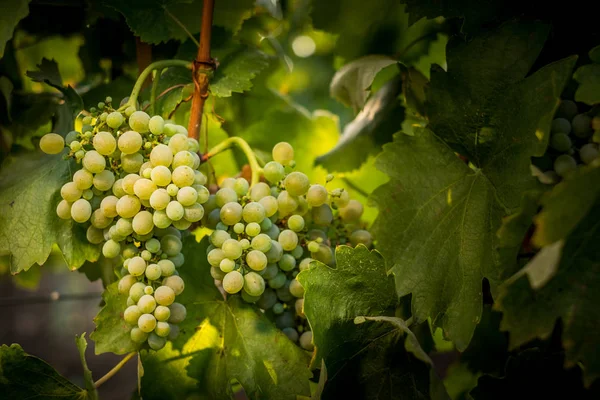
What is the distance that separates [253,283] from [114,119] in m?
0.25

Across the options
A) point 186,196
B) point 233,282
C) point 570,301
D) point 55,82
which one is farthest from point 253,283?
point 55,82

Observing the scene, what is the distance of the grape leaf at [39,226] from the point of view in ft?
2.33

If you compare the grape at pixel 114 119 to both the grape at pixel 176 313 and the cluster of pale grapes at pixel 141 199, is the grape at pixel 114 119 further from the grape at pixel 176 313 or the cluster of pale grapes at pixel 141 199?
the grape at pixel 176 313

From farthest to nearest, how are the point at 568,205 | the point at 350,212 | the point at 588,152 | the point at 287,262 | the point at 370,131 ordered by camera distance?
1. the point at 370,131
2. the point at 350,212
3. the point at 287,262
4. the point at 588,152
5. the point at 568,205

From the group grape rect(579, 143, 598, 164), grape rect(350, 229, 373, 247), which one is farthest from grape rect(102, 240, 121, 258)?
grape rect(579, 143, 598, 164)

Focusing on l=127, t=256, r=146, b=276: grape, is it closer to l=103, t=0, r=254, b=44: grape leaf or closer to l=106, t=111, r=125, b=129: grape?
l=106, t=111, r=125, b=129: grape

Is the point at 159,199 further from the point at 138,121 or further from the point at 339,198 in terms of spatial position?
the point at 339,198

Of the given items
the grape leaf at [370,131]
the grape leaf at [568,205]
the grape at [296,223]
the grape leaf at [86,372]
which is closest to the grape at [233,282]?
the grape at [296,223]

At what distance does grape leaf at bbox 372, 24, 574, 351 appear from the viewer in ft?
1.98

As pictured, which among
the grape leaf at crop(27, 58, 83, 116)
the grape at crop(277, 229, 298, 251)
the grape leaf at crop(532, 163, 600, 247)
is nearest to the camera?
the grape leaf at crop(532, 163, 600, 247)

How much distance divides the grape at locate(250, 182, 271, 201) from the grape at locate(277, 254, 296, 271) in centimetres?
8

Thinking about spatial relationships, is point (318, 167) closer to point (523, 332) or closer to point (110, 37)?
point (110, 37)

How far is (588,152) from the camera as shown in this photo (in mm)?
552

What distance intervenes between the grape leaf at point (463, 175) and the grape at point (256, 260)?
0.17 m
